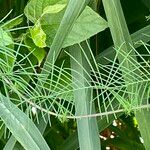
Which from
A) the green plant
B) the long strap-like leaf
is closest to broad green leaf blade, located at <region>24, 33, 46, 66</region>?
the green plant

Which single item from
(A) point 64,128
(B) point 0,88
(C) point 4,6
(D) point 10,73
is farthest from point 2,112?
(A) point 64,128

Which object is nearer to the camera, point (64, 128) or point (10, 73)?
point (10, 73)

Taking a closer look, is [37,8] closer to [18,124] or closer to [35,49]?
[35,49]

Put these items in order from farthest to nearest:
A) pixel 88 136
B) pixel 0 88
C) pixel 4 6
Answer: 1. pixel 4 6
2. pixel 0 88
3. pixel 88 136

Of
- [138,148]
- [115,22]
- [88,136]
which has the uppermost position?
[115,22]

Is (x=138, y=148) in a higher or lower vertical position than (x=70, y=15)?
lower

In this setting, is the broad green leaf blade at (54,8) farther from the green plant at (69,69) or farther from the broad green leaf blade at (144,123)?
the broad green leaf blade at (144,123)

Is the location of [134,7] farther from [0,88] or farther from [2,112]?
[2,112]

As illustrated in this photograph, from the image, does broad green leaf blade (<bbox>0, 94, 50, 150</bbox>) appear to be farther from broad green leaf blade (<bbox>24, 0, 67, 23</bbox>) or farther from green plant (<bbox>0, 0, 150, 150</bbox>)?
broad green leaf blade (<bbox>24, 0, 67, 23</bbox>)
